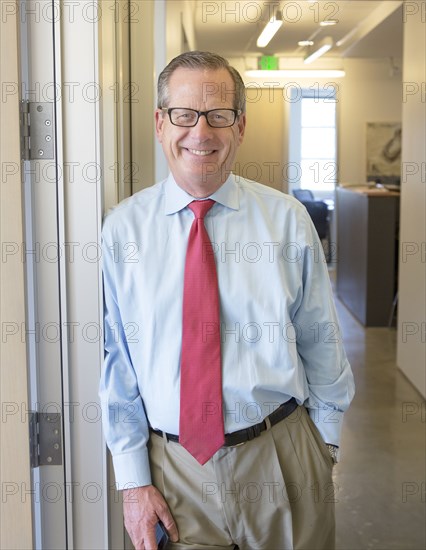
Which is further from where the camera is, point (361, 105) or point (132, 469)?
point (361, 105)

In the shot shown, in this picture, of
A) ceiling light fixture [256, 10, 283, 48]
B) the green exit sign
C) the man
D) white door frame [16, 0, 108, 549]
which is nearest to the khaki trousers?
the man

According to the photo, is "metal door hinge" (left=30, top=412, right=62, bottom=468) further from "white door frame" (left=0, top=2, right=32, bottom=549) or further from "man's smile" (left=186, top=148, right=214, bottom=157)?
"man's smile" (left=186, top=148, right=214, bottom=157)

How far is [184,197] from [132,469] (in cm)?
56

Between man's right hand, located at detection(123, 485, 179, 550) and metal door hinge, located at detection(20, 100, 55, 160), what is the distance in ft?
2.37

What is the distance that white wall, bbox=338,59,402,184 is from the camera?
440 inches

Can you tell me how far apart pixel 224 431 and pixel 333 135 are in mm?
10953

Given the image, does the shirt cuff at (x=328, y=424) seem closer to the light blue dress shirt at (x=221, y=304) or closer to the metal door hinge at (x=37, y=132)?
the light blue dress shirt at (x=221, y=304)

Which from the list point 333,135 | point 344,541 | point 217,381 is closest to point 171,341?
point 217,381

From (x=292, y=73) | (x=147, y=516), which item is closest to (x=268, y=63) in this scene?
(x=292, y=73)

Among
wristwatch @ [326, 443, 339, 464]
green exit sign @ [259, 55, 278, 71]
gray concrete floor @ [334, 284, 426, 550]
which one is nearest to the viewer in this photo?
wristwatch @ [326, 443, 339, 464]

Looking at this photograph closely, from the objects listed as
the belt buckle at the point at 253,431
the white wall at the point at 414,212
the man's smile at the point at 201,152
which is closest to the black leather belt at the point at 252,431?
the belt buckle at the point at 253,431

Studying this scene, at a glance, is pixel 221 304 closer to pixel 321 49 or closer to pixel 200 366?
pixel 200 366

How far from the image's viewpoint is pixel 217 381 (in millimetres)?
1466

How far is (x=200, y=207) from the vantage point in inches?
59.4
